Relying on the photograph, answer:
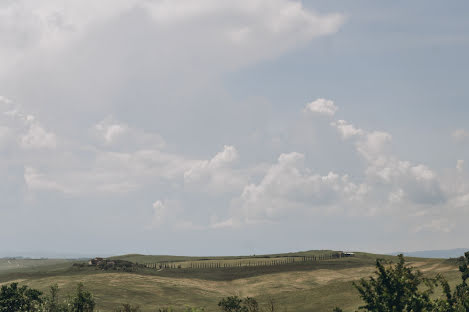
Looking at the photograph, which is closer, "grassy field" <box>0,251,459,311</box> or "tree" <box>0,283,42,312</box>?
"tree" <box>0,283,42,312</box>

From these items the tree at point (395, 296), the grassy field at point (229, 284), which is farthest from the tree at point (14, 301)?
the tree at point (395, 296)

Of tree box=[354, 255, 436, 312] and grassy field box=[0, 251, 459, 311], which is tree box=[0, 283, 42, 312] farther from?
tree box=[354, 255, 436, 312]

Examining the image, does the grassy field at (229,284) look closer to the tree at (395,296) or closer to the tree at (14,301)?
the tree at (14,301)

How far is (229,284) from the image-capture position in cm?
16625

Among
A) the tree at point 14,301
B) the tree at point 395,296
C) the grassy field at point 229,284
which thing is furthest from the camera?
the grassy field at point 229,284

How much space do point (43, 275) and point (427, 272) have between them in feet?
430

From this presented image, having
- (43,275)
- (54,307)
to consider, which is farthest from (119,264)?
(54,307)

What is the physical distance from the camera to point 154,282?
157 m

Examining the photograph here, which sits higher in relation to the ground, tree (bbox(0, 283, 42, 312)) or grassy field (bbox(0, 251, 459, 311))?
tree (bbox(0, 283, 42, 312))

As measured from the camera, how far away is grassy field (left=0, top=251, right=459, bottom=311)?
125250 millimetres

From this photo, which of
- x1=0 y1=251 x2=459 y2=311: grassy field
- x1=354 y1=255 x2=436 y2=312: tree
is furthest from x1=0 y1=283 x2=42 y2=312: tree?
x1=354 y1=255 x2=436 y2=312: tree

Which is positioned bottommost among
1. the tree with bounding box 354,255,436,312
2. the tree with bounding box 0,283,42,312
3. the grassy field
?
the grassy field

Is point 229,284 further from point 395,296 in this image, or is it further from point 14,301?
point 395,296

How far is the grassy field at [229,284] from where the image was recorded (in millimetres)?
125250
